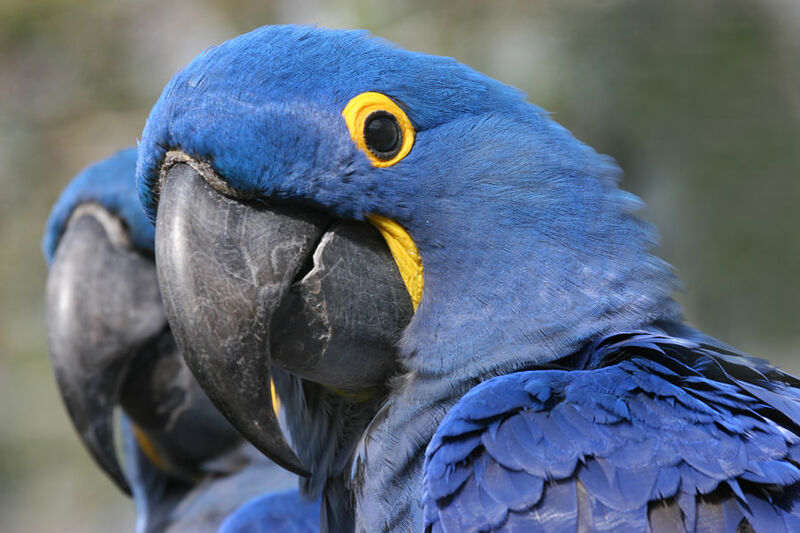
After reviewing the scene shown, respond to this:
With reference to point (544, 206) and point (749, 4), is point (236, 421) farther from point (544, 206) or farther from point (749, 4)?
point (749, 4)

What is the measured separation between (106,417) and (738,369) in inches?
59.7

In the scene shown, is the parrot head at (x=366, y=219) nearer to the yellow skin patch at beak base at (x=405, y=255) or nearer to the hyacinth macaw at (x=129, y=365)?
the yellow skin patch at beak base at (x=405, y=255)

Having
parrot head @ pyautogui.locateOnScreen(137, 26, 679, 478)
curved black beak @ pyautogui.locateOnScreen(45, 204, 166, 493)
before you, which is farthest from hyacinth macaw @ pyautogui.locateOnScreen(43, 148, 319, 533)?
parrot head @ pyautogui.locateOnScreen(137, 26, 679, 478)

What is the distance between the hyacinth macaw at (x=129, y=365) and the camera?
205 cm

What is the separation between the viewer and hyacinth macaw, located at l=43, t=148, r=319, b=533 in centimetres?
205

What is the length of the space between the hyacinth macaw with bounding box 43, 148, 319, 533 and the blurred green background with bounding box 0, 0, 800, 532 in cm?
208

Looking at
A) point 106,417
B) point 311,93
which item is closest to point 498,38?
point 106,417

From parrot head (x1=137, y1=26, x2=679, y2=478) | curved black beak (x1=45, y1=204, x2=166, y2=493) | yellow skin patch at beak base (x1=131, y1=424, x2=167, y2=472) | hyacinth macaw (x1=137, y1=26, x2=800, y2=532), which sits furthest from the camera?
yellow skin patch at beak base (x1=131, y1=424, x2=167, y2=472)

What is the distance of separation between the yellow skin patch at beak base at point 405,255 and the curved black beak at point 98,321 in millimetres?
1056

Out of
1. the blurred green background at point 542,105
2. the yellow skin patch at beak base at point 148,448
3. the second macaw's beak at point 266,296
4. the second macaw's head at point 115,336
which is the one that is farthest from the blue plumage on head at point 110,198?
the blurred green background at point 542,105

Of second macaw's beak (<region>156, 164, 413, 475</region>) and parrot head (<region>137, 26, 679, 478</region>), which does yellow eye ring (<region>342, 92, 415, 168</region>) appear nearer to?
parrot head (<region>137, 26, 679, 478</region>)

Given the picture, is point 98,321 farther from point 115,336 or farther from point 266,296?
point 266,296

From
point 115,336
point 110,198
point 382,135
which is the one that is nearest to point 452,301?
point 382,135

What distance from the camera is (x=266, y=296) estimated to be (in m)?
1.14
